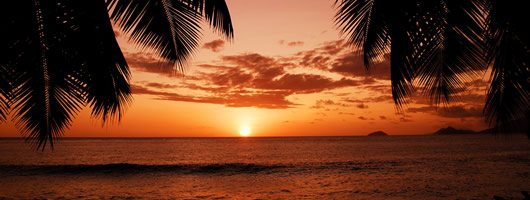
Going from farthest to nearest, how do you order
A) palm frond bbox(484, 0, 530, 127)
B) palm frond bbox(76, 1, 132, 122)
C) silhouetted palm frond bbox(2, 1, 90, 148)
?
palm frond bbox(76, 1, 132, 122) → silhouetted palm frond bbox(2, 1, 90, 148) → palm frond bbox(484, 0, 530, 127)

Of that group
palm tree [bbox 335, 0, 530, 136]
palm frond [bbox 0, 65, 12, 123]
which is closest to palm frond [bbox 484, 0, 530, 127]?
palm tree [bbox 335, 0, 530, 136]

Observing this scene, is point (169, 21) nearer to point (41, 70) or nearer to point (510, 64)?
point (41, 70)

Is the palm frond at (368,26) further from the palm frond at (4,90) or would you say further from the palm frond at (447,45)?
the palm frond at (4,90)

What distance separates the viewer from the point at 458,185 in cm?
1538

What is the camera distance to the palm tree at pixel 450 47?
135 inches

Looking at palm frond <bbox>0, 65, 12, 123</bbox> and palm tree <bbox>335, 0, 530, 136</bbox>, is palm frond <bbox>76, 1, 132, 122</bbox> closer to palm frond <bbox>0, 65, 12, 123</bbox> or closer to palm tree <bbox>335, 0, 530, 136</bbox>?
palm frond <bbox>0, 65, 12, 123</bbox>

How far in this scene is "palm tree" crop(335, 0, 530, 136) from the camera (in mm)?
3434

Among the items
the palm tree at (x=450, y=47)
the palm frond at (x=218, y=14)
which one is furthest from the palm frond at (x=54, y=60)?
the palm tree at (x=450, y=47)

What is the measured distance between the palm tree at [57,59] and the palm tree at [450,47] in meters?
3.39

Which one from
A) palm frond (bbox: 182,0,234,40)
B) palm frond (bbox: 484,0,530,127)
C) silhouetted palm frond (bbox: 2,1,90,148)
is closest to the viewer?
palm frond (bbox: 484,0,530,127)

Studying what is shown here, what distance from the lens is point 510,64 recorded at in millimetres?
3354

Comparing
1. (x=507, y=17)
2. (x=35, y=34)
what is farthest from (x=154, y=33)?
(x=507, y=17)

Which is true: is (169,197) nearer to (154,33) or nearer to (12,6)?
(154,33)

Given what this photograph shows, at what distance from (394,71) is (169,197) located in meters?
11.8
